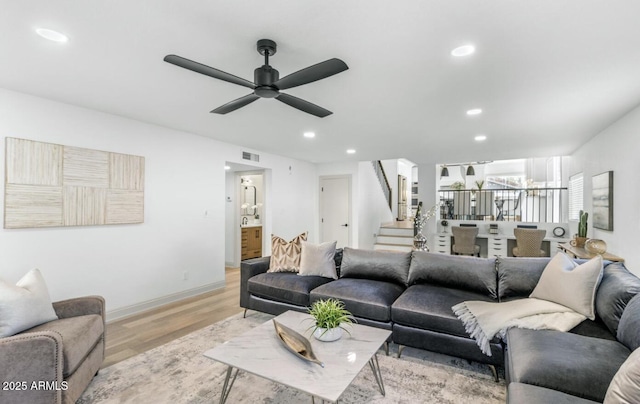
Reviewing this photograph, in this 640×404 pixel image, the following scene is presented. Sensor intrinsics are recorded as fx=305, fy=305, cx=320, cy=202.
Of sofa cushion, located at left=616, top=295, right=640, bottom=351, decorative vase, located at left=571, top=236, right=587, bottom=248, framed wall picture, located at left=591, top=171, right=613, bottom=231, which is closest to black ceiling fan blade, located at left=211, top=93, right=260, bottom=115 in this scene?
sofa cushion, located at left=616, top=295, right=640, bottom=351

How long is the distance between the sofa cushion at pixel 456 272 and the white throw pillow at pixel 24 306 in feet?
10.2

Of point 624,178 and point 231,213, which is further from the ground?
point 624,178

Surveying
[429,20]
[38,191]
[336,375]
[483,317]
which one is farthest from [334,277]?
[38,191]

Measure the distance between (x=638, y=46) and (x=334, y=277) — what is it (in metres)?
3.15

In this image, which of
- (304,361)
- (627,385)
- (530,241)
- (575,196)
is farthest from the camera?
(530,241)

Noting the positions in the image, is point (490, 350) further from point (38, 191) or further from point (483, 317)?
Answer: point (38, 191)

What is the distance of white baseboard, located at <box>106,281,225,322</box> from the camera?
3.60m

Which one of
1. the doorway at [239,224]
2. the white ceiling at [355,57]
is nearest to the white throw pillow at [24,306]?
the white ceiling at [355,57]

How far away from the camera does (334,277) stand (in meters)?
3.59

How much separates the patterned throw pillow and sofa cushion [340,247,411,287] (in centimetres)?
58

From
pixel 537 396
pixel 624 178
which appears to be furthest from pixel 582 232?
pixel 537 396

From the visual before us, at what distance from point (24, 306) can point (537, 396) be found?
2964 mm

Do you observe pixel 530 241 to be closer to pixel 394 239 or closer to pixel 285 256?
pixel 394 239

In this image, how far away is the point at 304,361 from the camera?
1823mm
